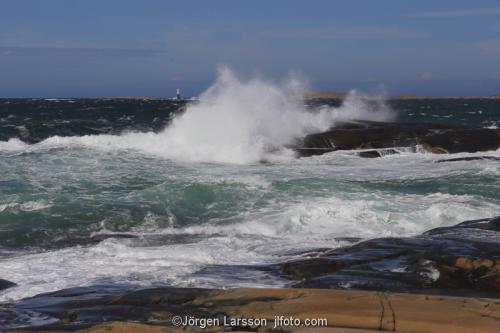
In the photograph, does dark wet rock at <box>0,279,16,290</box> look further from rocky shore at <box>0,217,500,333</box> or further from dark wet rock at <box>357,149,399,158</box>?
dark wet rock at <box>357,149,399,158</box>

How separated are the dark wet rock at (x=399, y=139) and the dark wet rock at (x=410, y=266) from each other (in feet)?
43.7

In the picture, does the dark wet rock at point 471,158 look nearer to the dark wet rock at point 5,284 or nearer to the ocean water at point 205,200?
the ocean water at point 205,200

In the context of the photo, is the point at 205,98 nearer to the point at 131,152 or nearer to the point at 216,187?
the point at 131,152

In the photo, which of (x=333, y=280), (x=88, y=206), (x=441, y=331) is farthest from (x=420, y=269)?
(x=88, y=206)

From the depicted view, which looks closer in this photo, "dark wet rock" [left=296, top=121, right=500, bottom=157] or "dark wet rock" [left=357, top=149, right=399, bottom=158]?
"dark wet rock" [left=357, top=149, right=399, bottom=158]

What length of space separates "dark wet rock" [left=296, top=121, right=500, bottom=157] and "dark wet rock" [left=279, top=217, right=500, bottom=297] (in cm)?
1331

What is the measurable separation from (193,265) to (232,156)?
44.8ft

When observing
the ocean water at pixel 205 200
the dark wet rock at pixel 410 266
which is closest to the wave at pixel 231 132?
the ocean water at pixel 205 200

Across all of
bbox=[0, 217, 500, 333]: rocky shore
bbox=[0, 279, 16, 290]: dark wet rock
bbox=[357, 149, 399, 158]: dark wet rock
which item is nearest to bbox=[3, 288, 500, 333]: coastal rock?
bbox=[0, 217, 500, 333]: rocky shore

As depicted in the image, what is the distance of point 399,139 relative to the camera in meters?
22.2

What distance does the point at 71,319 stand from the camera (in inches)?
217

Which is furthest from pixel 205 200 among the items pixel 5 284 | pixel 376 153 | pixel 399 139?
pixel 399 139

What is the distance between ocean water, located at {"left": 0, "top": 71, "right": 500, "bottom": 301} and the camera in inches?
350

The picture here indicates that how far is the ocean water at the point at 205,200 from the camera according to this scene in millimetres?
8891
